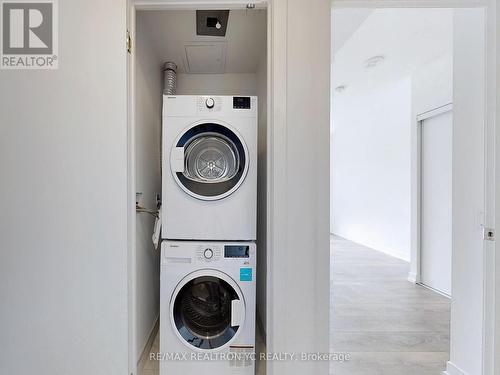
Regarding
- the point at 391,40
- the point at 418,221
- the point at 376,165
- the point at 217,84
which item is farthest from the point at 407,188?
the point at 217,84

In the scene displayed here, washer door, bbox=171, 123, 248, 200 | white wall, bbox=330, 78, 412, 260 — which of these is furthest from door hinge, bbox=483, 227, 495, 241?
white wall, bbox=330, 78, 412, 260

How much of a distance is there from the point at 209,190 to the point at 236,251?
0.42m

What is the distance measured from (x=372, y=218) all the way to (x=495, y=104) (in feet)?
14.9

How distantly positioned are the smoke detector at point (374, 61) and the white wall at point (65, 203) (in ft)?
10.4

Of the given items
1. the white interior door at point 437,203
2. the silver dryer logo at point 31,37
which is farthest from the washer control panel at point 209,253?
the white interior door at point 437,203

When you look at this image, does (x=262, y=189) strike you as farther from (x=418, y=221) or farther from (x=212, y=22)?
(x=418, y=221)

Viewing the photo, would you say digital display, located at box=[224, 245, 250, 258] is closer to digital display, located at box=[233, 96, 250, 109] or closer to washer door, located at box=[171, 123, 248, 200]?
washer door, located at box=[171, 123, 248, 200]

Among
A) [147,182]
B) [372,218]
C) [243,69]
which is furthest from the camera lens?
[372,218]

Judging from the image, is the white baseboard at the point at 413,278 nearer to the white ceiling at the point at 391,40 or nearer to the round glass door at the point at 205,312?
the white ceiling at the point at 391,40

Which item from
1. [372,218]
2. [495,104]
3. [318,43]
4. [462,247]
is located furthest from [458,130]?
[372,218]

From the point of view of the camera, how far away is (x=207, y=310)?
1809 mm

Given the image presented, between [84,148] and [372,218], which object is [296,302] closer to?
[84,148]

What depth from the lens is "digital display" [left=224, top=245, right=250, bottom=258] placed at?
5.54ft

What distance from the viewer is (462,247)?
68.1 inches
